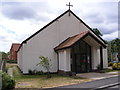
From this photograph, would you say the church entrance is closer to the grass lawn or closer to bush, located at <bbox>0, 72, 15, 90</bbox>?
the grass lawn

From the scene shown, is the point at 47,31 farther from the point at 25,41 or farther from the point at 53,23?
the point at 25,41

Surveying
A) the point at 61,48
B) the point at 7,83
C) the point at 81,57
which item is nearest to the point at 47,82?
the point at 7,83

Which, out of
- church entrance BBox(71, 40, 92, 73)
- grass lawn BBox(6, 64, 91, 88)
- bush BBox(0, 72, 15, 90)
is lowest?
grass lawn BBox(6, 64, 91, 88)

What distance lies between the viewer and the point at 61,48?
18609mm

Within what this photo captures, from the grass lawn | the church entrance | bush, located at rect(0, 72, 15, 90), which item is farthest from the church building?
bush, located at rect(0, 72, 15, 90)

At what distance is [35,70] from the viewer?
2002 cm

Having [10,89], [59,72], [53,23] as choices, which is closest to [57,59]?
[59,72]

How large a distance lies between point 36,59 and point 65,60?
13.6 feet

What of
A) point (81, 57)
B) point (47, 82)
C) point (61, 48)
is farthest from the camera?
point (81, 57)

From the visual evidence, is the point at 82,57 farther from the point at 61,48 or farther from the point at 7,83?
the point at 7,83

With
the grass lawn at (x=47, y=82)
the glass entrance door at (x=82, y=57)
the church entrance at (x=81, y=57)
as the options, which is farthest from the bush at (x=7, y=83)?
the glass entrance door at (x=82, y=57)

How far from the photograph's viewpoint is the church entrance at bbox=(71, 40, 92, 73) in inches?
750

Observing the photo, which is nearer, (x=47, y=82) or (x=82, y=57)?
(x=47, y=82)

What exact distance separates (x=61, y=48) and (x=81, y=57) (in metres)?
2.73
